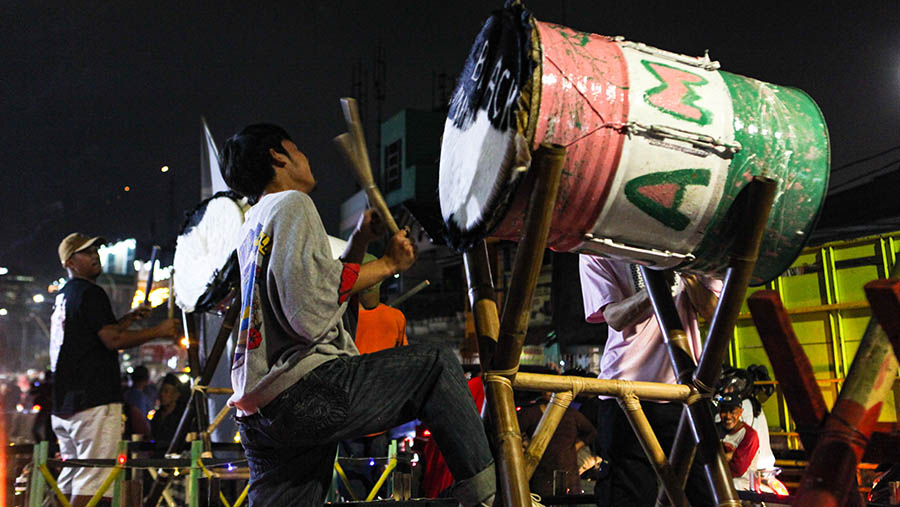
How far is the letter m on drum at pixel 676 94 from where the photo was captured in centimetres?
→ 208

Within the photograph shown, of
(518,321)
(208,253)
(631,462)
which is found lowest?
(631,462)

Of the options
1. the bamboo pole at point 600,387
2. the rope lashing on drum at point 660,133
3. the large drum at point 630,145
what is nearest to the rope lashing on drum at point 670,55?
the large drum at point 630,145

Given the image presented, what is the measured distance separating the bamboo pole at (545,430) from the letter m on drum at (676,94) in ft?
2.83

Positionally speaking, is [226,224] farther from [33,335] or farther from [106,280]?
[106,280]

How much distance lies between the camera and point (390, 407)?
7.03 feet

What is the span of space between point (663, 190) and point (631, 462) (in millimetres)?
1334

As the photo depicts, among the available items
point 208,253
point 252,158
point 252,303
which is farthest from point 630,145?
point 208,253

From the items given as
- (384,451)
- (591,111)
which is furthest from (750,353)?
(591,111)

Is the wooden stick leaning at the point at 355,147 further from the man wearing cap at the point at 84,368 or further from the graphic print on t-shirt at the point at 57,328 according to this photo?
the graphic print on t-shirt at the point at 57,328

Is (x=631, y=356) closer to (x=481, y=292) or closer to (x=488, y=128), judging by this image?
(x=481, y=292)

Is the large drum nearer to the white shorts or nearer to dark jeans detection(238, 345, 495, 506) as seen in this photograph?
dark jeans detection(238, 345, 495, 506)

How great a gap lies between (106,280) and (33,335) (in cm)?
513

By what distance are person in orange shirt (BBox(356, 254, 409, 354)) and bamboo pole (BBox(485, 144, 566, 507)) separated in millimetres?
3053

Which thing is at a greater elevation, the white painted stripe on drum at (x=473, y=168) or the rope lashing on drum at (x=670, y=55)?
the rope lashing on drum at (x=670, y=55)
